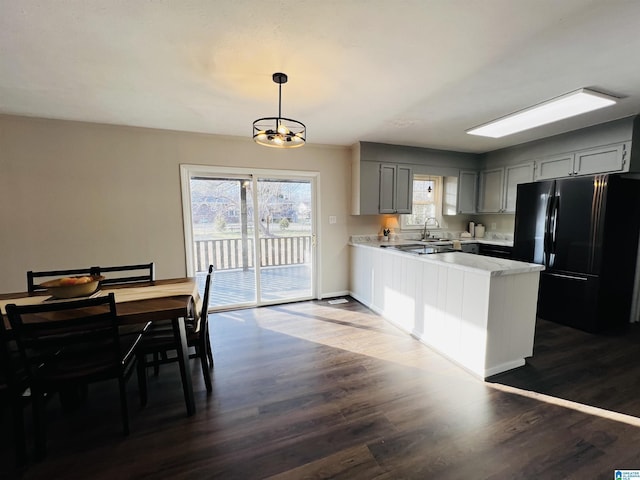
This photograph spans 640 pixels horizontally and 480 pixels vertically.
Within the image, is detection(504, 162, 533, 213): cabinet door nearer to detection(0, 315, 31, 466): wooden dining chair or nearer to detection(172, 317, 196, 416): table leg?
detection(172, 317, 196, 416): table leg

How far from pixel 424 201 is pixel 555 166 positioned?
183 cm

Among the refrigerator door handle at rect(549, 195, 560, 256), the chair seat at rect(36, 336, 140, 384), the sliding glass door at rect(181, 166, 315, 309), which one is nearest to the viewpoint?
the chair seat at rect(36, 336, 140, 384)

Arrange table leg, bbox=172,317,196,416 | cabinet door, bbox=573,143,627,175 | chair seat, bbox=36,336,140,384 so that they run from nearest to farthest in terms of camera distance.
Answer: chair seat, bbox=36,336,140,384, table leg, bbox=172,317,196,416, cabinet door, bbox=573,143,627,175

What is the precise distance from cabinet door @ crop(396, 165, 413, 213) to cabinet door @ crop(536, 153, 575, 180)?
1.78 metres

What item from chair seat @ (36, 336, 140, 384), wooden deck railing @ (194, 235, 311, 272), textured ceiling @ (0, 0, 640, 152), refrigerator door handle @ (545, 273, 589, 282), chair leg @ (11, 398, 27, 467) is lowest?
chair leg @ (11, 398, 27, 467)

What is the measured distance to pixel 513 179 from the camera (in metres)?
4.26

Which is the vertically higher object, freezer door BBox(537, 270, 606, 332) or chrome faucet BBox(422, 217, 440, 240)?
chrome faucet BBox(422, 217, 440, 240)

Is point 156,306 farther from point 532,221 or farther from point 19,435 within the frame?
point 532,221

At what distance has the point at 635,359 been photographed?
8.21 ft

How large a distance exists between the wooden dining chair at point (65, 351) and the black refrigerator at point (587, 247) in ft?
14.8

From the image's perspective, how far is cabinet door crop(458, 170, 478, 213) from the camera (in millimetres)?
4695

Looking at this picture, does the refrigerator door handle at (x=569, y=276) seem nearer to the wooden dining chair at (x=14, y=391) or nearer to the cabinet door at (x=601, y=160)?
the cabinet door at (x=601, y=160)

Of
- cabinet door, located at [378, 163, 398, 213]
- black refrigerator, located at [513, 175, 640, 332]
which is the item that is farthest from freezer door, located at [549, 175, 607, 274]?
cabinet door, located at [378, 163, 398, 213]

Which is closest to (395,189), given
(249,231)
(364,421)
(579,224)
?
(579,224)
